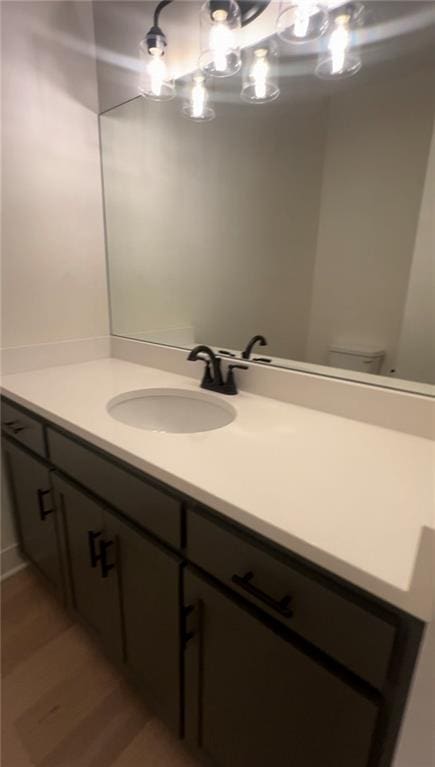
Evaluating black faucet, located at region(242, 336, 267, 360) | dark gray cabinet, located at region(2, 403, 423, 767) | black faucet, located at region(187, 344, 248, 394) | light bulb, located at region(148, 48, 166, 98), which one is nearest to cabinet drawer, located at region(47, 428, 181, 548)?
dark gray cabinet, located at region(2, 403, 423, 767)

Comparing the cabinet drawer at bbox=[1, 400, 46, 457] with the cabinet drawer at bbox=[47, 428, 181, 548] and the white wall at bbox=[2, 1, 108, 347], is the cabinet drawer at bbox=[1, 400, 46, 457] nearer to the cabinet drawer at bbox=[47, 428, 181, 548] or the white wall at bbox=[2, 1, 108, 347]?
the cabinet drawer at bbox=[47, 428, 181, 548]

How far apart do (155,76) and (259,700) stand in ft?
6.01

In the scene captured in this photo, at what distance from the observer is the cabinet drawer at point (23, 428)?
3.75 feet

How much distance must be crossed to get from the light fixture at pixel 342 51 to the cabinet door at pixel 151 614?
57.2 inches

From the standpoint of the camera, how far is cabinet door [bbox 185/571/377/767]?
1.85 feet

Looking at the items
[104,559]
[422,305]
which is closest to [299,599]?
[104,559]

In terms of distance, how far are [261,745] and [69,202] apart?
1.80 m

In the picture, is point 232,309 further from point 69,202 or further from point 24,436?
point 24,436

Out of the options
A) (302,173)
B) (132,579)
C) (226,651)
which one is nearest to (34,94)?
(302,173)

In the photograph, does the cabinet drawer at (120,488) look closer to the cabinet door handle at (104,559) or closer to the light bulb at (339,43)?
the cabinet door handle at (104,559)

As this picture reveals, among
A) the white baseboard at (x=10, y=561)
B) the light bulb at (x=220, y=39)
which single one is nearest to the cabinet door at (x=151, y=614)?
the white baseboard at (x=10, y=561)

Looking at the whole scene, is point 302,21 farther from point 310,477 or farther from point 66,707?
point 66,707

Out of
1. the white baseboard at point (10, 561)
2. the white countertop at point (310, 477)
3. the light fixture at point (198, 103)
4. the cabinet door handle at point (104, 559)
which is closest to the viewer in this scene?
the white countertop at point (310, 477)

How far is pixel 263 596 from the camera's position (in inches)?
23.6
